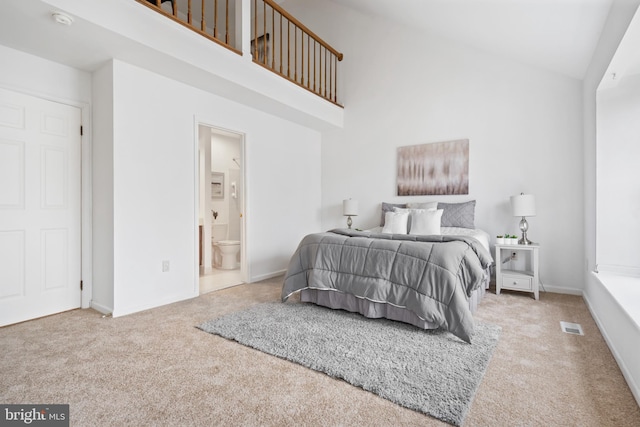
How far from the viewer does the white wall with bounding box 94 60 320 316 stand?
9.67 ft

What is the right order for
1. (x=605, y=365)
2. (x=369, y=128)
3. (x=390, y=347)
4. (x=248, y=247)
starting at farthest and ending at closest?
(x=369, y=128), (x=248, y=247), (x=390, y=347), (x=605, y=365)

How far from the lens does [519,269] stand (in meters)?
3.90

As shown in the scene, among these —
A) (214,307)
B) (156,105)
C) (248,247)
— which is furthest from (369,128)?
(214,307)

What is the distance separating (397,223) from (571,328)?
193 cm

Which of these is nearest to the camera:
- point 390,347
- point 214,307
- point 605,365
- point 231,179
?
point 605,365

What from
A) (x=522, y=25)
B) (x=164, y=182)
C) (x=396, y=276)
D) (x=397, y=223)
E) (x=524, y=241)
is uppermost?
(x=522, y=25)

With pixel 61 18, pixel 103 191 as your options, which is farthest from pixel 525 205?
pixel 61 18

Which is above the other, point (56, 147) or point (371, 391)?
point (56, 147)

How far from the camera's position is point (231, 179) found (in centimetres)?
598

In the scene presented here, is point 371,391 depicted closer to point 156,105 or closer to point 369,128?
point 156,105

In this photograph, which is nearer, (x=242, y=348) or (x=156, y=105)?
(x=242, y=348)

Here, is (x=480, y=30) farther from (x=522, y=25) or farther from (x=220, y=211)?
(x=220, y=211)

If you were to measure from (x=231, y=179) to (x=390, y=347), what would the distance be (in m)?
4.52

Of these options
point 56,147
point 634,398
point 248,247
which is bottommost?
point 634,398
